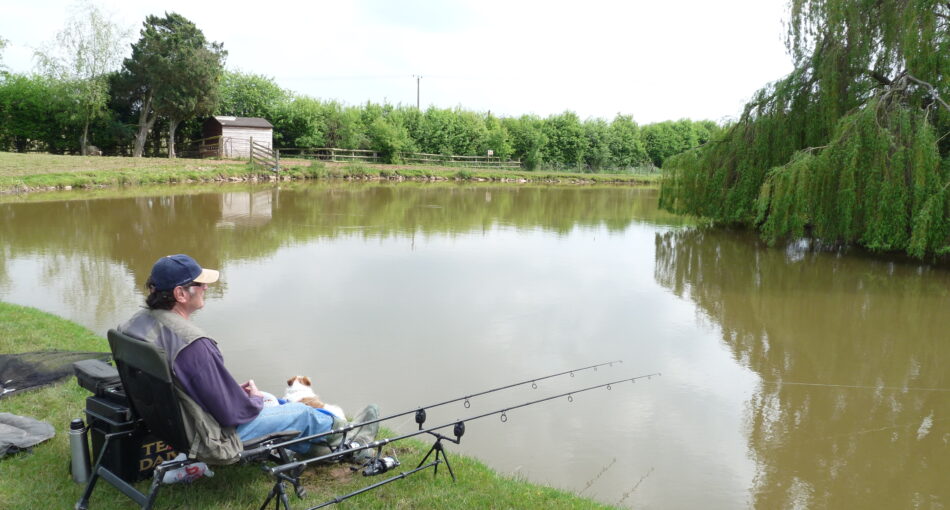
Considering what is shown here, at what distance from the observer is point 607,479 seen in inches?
188

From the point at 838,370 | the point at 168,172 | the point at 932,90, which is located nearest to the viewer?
the point at 838,370

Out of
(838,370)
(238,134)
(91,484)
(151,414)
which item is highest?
(238,134)

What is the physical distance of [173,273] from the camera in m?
3.17

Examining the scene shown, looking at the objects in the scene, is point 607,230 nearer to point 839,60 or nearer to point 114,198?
point 839,60

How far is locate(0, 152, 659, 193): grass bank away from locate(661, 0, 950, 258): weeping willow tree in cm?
2296

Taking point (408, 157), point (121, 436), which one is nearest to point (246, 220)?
point (121, 436)

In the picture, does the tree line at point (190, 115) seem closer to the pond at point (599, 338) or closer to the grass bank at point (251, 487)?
the pond at point (599, 338)

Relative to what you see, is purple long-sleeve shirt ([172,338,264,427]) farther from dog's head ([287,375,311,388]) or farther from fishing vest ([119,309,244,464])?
dog's head ([287,375,311,388])

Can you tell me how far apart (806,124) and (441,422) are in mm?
13343

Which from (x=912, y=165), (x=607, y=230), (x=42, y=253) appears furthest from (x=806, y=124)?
(x=42, y=253)

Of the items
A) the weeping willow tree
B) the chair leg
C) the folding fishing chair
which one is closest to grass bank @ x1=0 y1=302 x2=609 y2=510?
the chair leg

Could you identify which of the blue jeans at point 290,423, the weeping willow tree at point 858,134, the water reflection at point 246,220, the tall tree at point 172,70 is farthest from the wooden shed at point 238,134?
the blue jeans at point 290,423

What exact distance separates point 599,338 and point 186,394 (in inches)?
235

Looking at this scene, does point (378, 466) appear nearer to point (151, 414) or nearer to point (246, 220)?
point (151, 414)
